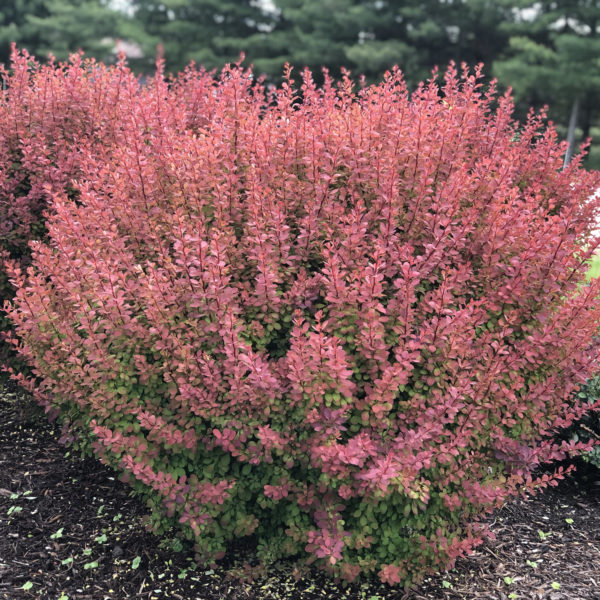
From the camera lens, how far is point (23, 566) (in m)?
3.34

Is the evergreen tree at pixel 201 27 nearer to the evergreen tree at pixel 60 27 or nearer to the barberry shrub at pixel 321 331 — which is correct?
the evergreen tree at pixel 60 27

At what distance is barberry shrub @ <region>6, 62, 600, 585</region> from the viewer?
2.70 metres

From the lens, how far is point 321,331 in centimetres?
260

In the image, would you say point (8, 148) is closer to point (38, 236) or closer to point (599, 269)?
point (38, 236)

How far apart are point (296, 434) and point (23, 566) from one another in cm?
176

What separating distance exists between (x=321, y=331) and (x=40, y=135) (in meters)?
3.11

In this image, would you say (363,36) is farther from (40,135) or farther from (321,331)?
(321,331)

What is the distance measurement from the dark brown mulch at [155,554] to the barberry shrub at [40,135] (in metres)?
1.36

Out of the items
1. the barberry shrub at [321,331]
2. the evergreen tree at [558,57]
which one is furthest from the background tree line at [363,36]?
the barberry shrub at [321,331]

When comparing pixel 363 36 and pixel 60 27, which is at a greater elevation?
pixel 363 36

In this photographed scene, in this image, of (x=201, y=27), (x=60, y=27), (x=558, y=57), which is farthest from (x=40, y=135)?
(x=60, y=27)

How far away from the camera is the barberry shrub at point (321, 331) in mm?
2699

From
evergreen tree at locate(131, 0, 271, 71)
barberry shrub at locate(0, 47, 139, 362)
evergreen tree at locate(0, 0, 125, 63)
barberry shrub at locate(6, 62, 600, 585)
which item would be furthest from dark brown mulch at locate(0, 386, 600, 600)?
evergreen tree at locate(0, 0, 125, 63)

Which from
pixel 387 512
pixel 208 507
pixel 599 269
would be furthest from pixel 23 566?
pixel 599 269
